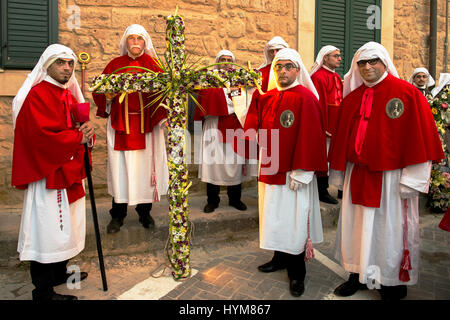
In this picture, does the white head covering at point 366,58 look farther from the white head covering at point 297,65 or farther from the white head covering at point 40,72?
the white head covering at point 40,72

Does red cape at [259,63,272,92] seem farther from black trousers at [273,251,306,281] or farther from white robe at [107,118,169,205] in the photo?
black trousers at [273,251,306,281]

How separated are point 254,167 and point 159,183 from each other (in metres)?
1.48

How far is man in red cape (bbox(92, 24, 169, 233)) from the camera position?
394cm

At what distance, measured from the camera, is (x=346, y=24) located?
277 inches

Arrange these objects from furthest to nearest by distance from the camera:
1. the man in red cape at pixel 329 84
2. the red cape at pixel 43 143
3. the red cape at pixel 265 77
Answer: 1. the man in red cape at pixel 329 84
2. the red cape at pixel 265 77
3. the red cape at pixel 43 143

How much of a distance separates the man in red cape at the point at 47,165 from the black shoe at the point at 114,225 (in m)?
1.02

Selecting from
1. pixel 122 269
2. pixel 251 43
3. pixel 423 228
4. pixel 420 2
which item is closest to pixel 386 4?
pixel 420 2

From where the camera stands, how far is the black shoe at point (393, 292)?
3080 mm

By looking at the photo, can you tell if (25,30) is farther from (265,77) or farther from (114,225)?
(265,77)

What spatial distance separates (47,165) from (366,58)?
2.83 meters

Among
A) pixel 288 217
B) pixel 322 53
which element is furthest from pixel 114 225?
pixel 322 53

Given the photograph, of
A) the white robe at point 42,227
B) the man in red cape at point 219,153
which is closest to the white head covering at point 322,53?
the man in red cape at point 219,153

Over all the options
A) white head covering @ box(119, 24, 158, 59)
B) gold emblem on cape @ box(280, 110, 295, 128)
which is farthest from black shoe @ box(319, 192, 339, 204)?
white head covering @ box(119, 24, 158, 59)

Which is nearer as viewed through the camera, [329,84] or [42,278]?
[42,278]
